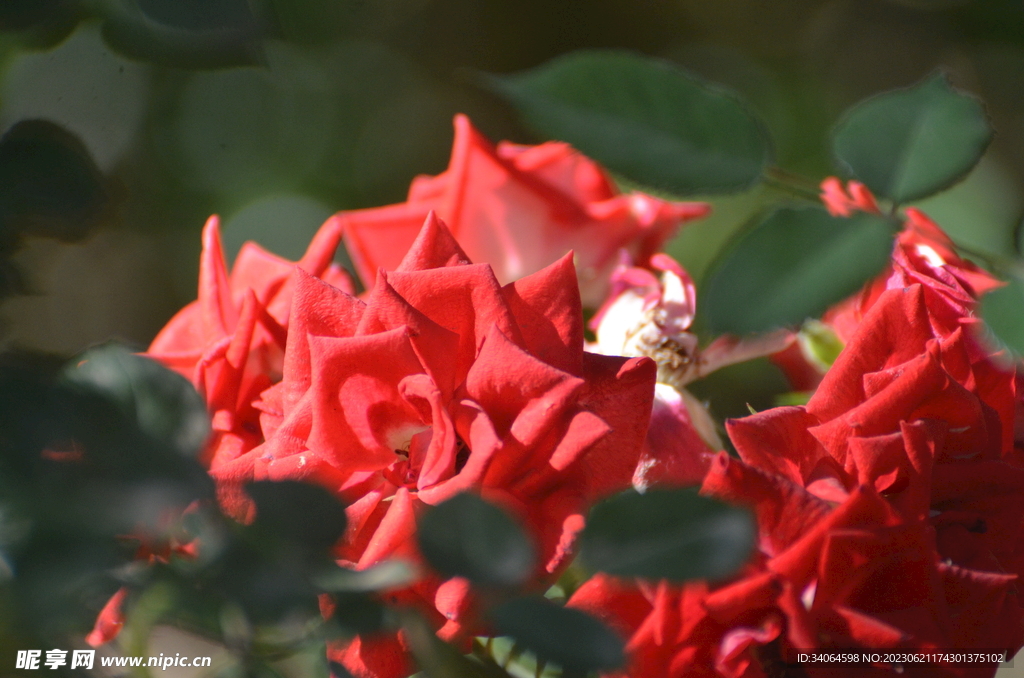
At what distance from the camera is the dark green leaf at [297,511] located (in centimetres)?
16

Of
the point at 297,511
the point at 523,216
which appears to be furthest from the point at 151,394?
the point at 523,216

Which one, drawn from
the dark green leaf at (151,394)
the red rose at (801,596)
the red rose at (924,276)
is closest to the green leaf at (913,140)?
the red rose at (924,276)

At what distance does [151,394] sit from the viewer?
7.1 inches

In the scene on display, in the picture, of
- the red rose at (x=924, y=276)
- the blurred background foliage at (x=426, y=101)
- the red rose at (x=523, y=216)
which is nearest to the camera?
the red rose at (x=924, y=276)

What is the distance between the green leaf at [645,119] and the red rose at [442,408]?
41 mm

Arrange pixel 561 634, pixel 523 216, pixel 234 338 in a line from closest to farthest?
pixel 561 634
pixel 234 338
pixel 523 216

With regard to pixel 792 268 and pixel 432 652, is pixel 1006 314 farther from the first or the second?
pixel 432 652

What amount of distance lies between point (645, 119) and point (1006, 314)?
12cm

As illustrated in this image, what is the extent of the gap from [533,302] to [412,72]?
131 cm

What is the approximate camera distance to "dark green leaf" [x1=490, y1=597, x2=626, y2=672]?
0.16 m

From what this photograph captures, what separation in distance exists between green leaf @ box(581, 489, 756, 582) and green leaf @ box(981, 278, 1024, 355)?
111mm

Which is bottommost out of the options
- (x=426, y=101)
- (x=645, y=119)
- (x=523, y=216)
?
(x=426, y=101)

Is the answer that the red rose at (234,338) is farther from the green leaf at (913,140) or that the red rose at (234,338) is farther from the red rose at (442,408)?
the green leaf at (913,140)

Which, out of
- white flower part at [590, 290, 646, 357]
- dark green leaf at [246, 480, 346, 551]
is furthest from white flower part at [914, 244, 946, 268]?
dark green leaf at [246, 480, 346, 551]
